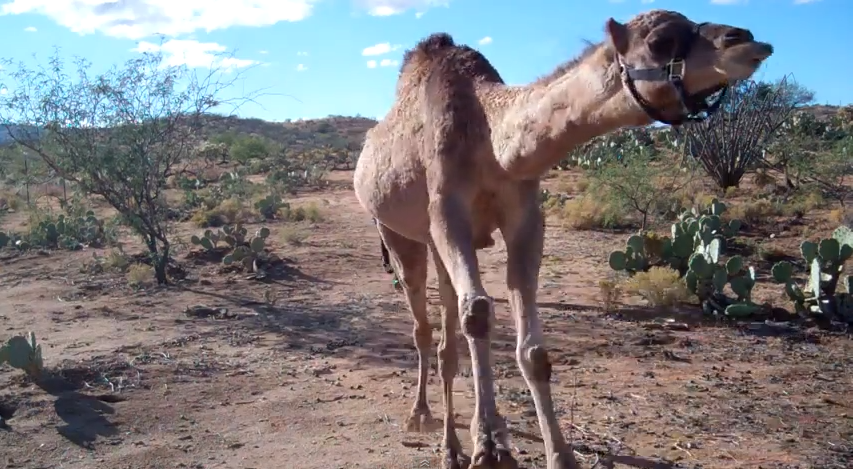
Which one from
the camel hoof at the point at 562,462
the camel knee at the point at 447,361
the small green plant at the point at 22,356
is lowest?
the small green plant at the point at 22,356

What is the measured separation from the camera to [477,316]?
4211mm

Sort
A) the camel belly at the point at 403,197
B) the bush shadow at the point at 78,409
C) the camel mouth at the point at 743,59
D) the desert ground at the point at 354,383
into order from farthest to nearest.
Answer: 1. the bush shadow at the point at 78,409
2. the desert ground at the point at 354,383
3. the camel belly at the point at 403,197
4. the camel mouth at the point at 743,59

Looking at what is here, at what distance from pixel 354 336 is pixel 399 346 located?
26.6 inches

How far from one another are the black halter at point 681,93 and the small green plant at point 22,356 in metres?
6.01

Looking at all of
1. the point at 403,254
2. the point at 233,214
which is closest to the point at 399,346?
the point at 403,254

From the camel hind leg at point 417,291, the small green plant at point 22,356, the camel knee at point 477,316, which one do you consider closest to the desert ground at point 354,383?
the small green plant at point 22,356

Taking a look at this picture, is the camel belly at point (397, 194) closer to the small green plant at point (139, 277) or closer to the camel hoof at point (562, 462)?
the camel hoof at point (562, 462)

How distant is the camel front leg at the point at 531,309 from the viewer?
434 cm

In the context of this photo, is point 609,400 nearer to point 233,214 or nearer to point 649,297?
point 649,297

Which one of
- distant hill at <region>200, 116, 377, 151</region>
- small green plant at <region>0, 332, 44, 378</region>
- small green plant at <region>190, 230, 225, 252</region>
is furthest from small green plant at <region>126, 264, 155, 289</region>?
distant hill at <region>200, 116, 377, 151</region>

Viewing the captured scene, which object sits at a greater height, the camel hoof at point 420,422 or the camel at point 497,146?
the camel at point 497,146

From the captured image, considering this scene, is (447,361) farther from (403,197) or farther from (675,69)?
(675,69)

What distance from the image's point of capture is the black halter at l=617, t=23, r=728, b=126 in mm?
3084

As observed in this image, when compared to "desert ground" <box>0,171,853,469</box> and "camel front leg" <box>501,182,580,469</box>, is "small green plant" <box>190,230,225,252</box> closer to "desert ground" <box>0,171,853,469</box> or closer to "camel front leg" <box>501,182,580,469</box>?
"desert ground" <box>0,171,853,469</box>
